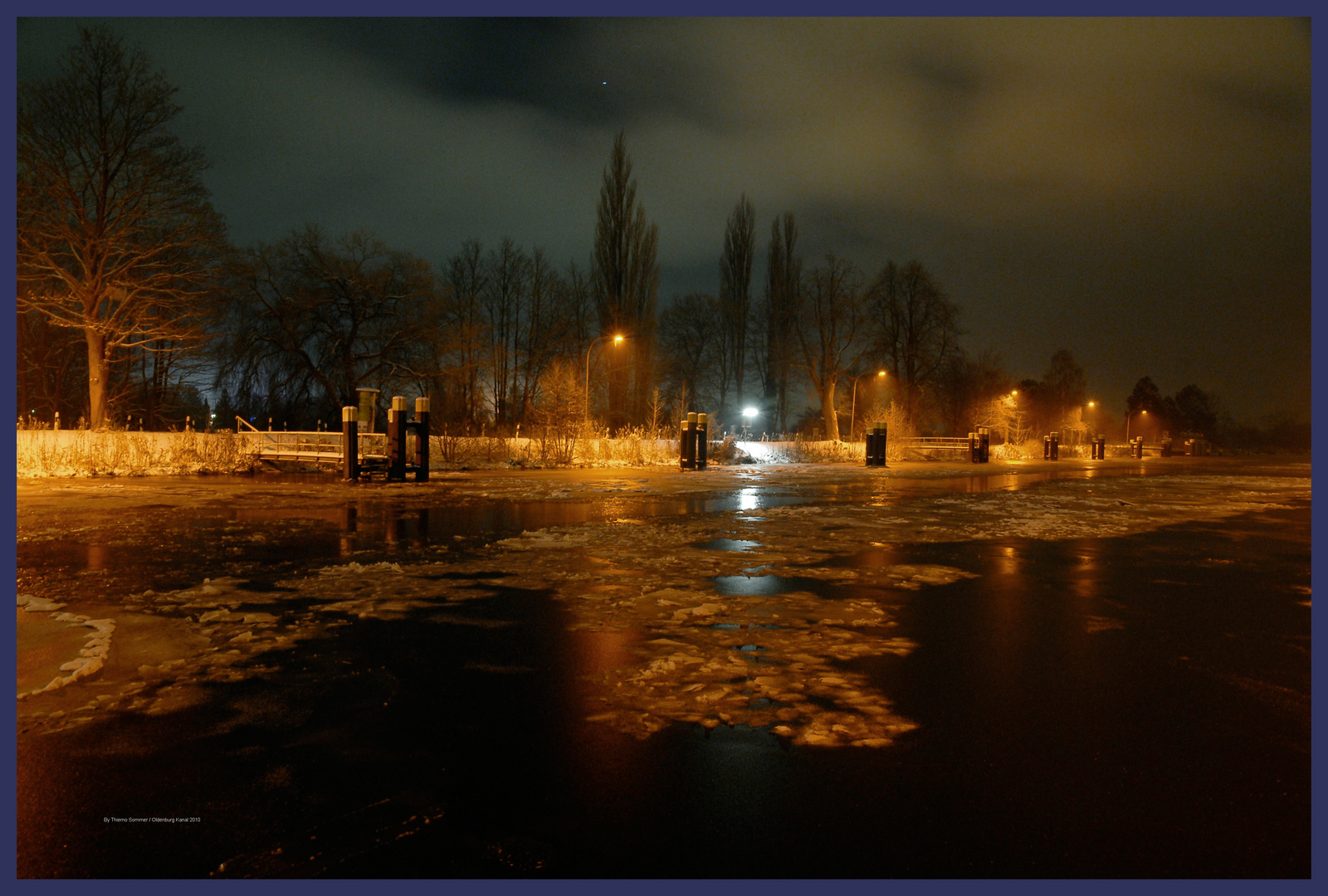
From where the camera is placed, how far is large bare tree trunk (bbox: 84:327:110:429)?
2377cm

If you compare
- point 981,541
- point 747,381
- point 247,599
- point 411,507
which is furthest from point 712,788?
point 747,381

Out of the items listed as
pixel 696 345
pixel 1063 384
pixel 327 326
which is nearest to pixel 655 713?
pixel 327 326

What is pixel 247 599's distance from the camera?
5.78 m

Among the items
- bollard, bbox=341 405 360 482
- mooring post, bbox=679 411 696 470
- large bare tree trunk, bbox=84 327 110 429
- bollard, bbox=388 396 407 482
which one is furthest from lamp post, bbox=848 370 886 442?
large bare tree trunk, bbox=84 327 110 429

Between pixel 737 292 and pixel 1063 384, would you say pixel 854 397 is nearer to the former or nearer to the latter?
pixel 737 292

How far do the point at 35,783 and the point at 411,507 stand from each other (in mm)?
10307

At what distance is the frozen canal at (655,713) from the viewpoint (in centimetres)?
247

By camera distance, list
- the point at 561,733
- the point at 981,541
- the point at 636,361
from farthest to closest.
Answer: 1. the point at 636,361
2. the point at 981,541
3. the point at 561,733

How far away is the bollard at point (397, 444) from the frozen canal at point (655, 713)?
10.5 meters

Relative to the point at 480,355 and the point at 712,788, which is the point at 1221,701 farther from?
the point at 480,355

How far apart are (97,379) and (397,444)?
12413 mm

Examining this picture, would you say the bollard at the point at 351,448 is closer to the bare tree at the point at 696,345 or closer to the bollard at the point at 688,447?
the bollard at the point at 688,447

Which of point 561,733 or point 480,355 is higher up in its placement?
point 480,355

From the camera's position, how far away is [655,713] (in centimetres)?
356
